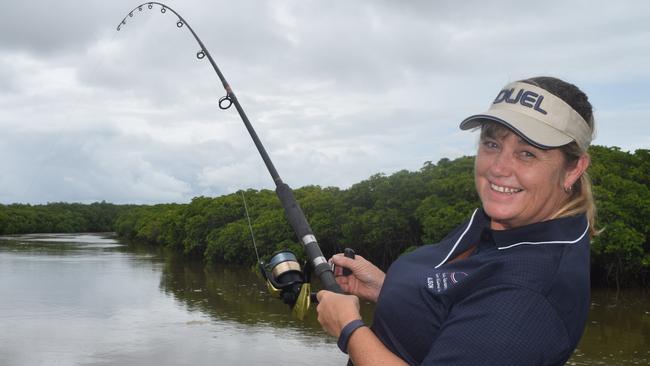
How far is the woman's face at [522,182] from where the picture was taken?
7.26 feet

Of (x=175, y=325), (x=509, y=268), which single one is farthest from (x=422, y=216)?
(x=509, y=268)

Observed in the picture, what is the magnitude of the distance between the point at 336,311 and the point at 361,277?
1014 mm

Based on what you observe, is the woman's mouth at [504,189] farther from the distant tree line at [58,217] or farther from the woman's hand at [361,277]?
the distant tree line at [58,217]

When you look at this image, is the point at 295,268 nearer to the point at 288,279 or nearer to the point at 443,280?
the point at 288,279

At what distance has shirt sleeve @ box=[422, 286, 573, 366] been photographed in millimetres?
1823

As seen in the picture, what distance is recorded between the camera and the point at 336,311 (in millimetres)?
2266

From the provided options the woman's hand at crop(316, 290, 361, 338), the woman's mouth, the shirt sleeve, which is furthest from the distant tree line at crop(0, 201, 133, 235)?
the shirt sleeve

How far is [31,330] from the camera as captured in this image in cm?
2256

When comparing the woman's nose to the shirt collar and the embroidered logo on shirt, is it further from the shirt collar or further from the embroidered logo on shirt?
the embroidered logo on shirt

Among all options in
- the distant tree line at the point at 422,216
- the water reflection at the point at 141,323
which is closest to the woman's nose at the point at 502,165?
the distant tree line at the point at 422,216

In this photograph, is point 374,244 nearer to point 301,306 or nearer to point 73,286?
point 73,286

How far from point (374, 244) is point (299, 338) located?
1283cm

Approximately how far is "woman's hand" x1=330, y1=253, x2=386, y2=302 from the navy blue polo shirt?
32.7 inches

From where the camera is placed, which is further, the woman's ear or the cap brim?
the woman's ear
